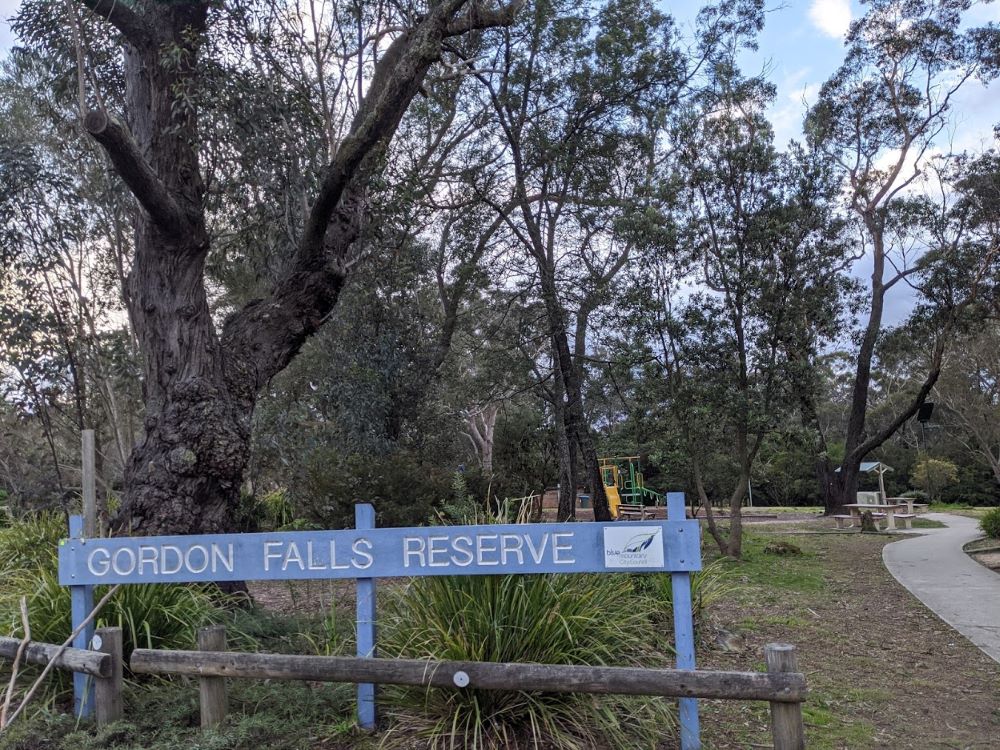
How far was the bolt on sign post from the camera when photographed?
13.3 ft

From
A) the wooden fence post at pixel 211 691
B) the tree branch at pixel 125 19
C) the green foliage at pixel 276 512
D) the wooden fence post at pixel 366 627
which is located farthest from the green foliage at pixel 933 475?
the wooden fence post at pixel 211 691

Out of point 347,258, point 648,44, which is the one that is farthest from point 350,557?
point 648,44

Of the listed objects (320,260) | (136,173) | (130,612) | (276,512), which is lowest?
(130,612)

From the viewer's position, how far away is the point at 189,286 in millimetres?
7383

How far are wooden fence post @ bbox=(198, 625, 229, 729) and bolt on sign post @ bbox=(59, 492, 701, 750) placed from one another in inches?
14.3

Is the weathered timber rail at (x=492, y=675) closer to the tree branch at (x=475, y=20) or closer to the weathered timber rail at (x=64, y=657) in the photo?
the weathered timber rail at (x=64, y=657)

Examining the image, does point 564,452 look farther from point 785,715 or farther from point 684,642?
point 785,715

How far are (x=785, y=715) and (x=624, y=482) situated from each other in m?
23.2

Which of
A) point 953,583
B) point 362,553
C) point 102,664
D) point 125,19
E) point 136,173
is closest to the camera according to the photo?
point 102,664

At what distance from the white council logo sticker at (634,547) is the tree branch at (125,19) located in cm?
612

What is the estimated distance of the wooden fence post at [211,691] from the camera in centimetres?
425

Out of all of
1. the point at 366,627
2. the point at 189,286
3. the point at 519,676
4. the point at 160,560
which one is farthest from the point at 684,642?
the point at 189,286

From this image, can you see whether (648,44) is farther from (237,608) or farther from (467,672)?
(467,672)

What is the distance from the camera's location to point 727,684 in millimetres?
3637
